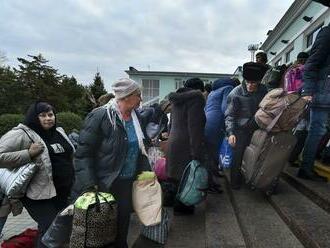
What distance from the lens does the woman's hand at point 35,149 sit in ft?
13.6

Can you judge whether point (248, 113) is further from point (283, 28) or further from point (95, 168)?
point (283, 28)

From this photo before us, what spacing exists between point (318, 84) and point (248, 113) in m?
1.10

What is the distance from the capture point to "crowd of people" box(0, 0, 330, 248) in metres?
3.41

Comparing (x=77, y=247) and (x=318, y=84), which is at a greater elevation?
(x=318, y=84)

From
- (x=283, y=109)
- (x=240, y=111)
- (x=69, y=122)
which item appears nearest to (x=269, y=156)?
(x=283, y=109)

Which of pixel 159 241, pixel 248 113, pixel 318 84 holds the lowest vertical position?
pixel 159 241

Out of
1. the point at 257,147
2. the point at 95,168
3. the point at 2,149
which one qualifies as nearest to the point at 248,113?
the point at 257,147

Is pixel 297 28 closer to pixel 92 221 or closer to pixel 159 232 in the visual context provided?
pixel 159 232

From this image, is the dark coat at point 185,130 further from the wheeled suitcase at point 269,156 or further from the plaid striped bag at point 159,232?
the plaid striped bag at point 159,232

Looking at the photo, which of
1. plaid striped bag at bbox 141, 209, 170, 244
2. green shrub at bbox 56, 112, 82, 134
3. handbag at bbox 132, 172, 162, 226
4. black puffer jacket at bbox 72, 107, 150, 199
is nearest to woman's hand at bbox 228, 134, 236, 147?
plaid striped bag at bbox 141, 209, 170, 244

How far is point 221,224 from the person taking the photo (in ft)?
15.5

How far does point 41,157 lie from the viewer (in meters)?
4.21

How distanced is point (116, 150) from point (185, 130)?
5.64 feet

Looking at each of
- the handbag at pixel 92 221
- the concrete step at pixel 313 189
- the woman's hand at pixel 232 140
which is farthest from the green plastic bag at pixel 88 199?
the woman's hand at pixel 232 140
